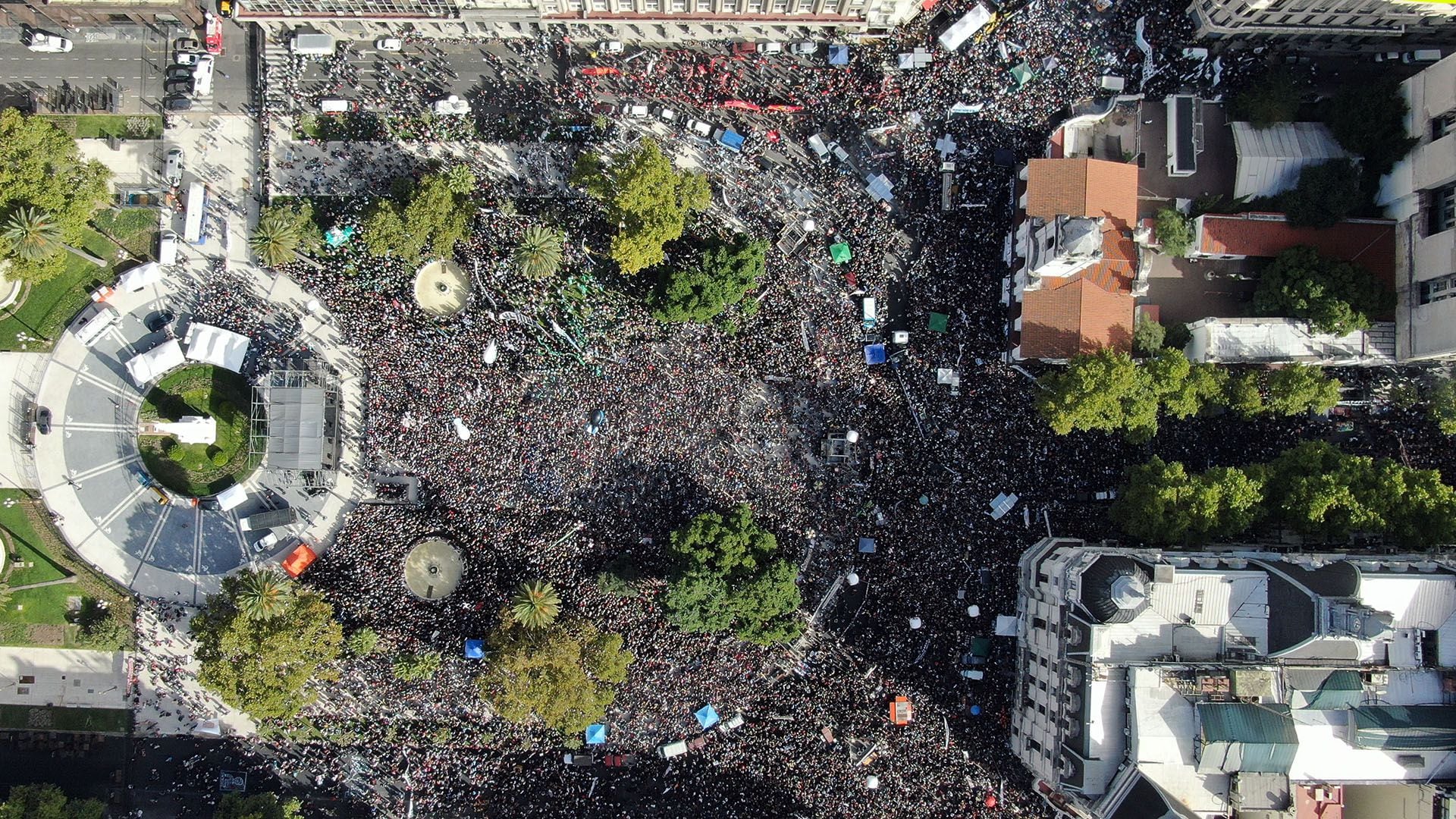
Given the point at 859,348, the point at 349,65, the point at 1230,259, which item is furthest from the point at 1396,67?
the point at 349,65

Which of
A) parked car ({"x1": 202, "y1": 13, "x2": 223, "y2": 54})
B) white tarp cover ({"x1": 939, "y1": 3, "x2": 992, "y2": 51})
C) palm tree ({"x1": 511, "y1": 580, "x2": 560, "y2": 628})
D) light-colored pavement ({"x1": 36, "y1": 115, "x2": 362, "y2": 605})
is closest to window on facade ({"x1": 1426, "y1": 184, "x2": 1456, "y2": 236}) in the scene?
white tarp cover ({"x1": 939, "y1": 3, "x2": 992, "y2": 51})

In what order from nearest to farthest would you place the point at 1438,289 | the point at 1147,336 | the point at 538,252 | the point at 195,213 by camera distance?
the point at 1438,289
the point at 538,252
the point at 1147,336
the point at 195,213

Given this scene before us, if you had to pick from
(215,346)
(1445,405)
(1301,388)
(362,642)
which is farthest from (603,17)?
(1445,405)

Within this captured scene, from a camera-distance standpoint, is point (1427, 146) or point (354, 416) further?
point (354, 416)

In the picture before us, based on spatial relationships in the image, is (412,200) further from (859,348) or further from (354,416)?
(859,348)

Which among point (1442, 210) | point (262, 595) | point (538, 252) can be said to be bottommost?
point (262, 595)

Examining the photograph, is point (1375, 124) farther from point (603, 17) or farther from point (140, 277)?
point (140, 277)

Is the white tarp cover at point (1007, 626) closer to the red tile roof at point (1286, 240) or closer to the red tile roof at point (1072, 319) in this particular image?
the red tile roof at point (1072, 319)
